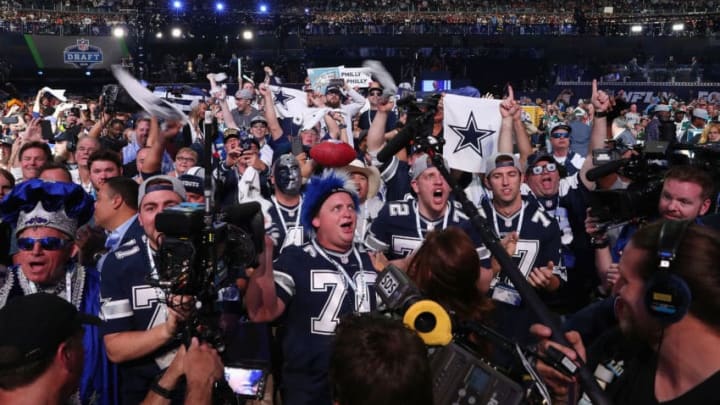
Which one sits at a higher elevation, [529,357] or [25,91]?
[25,91]

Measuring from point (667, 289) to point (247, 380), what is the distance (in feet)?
4.82

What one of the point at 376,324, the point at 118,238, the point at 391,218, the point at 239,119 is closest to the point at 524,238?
the point at 391,218

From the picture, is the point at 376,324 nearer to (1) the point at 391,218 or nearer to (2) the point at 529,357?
(2) the point at 529,357

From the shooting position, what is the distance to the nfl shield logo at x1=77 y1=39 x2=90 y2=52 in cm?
2755

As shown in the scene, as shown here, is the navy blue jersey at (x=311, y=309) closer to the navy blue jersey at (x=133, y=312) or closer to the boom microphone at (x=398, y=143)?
the navy blue jersey at (x=133, y=312)

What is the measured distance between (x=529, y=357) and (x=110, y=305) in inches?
80.4

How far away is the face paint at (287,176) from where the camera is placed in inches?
224

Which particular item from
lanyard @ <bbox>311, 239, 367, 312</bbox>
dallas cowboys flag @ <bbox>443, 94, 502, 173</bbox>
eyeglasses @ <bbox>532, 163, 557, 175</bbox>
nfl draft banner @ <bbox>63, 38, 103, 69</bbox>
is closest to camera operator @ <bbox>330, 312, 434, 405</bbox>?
lanyard @ <bbox>311, 239, 367, 312</bbox>

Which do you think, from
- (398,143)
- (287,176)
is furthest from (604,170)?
(287,176)

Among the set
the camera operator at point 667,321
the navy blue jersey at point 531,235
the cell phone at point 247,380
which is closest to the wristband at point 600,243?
the navy blue jersey at point 531,235

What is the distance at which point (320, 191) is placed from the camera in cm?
386

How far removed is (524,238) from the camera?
16.1 ft

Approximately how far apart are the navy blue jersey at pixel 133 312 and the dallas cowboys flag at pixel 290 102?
7756mm

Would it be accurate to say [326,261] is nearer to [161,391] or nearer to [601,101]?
[161,391]
